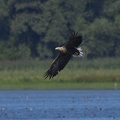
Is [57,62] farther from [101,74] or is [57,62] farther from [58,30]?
[58,30]

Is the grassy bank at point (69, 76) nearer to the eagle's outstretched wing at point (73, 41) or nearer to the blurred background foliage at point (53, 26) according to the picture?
the blurred background foliage at point (53, 26)

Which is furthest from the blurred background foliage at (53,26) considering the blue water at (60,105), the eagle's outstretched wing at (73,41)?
the eagle's outstretched wing at (73,41)

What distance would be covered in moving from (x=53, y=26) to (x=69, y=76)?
45.5 ft

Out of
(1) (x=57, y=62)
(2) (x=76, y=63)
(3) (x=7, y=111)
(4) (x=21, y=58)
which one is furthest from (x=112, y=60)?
(1) (x=57, y=62)

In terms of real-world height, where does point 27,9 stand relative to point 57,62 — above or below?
above

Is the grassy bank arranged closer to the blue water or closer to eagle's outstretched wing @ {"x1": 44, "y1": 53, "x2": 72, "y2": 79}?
the blue water

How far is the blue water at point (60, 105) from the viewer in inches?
1515

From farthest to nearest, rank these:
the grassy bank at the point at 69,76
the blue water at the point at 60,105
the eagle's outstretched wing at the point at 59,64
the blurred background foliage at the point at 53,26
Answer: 1. the blurred background foliage at the point at 53,26
2. the grassy bank at the point at 69,76
3. the blue water at the point at 60,105
4. the eagle's outstretched wing at the point at 59,64

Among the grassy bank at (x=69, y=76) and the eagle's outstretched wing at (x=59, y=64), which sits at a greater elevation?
the grassy bank at (x=69, y=76)

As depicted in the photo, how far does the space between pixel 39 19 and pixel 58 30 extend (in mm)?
1786

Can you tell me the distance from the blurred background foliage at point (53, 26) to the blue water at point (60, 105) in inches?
537

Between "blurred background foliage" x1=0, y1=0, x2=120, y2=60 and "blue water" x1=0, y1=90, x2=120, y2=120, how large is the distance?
13631mm

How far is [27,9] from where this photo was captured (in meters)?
72.5

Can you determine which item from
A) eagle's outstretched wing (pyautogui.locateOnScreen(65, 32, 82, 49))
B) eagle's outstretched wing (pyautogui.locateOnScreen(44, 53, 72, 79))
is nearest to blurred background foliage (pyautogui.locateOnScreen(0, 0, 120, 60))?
eagle's outstretched wing (pyautogui.locateOnScreen(44, 53, 72, 79))
